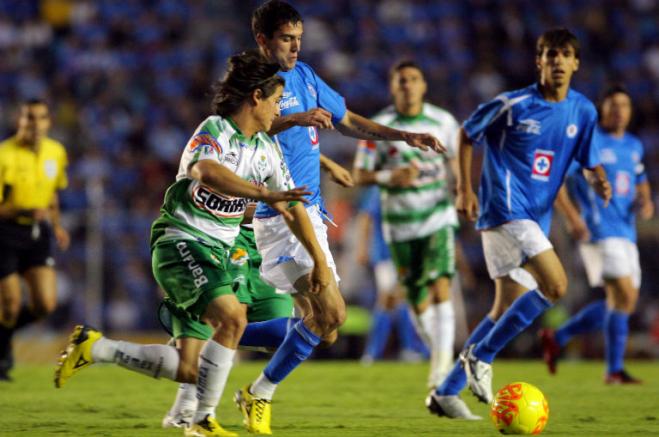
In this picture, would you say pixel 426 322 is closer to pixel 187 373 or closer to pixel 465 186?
pixel 465 186

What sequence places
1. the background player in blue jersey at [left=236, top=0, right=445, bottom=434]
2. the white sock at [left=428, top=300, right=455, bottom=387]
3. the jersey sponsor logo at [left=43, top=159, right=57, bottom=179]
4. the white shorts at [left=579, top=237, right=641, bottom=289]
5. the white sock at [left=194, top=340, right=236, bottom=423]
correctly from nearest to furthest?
the white sock at [left=194, top=340, right=236, bottom=423] → the background player in blue jersey at [left=236, top=0, right=445, bottom=434] → the white sock at [left=428, top=300, right=455, bottom=387] → the white shorts at [left=579, top=237, right=641, bottom=289] → the jersey sponsor logo at [left=43, top=159, right=57, bottom=179]

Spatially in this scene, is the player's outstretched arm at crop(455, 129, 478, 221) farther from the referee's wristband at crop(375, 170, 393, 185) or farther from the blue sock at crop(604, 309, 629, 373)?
the blue sock at crop(604, 309, 629, 373)

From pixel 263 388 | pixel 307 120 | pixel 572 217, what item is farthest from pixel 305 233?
pixel 572 217

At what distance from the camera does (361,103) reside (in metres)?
19.0

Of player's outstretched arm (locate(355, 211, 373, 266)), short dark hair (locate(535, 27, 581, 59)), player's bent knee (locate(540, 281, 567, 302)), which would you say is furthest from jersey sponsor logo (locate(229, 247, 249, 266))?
player's outstretched arm (locate(355, 211, 373, 266))

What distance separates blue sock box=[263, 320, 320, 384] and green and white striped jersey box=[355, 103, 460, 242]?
331cm

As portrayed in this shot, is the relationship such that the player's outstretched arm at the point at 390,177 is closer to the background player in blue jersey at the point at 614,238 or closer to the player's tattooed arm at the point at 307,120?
the background player in blue jersey at the point at 614,238

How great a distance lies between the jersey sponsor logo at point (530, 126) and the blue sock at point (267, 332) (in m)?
2.01

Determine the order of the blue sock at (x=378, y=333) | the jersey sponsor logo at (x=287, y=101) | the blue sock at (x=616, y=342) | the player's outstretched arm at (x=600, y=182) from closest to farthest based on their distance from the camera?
the jersey sponsor logo at (x=287, y=101), the player's outstretched arm at (x=600, y=182), the blue sock at (x=616, y=342), the blue sock at (x=378, y=333)

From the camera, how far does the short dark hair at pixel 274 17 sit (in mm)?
7031

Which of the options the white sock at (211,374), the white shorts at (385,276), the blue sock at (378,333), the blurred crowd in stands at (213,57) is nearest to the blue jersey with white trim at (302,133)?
the white sock at (211,374)

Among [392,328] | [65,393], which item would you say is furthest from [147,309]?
[65,393]

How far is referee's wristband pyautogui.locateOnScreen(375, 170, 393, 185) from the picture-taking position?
32.2 ft

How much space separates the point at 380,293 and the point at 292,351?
6918 millimetres
